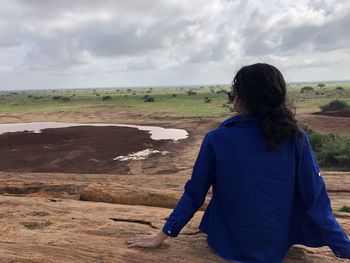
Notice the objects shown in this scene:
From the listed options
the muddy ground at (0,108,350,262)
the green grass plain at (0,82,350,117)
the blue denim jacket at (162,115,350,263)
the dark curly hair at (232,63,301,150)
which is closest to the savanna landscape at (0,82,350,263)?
the muddy ground at (0,108,350,262)

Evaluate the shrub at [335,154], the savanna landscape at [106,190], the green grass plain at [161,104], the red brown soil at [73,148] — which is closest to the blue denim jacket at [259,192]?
the savanna landscape at [106,190]

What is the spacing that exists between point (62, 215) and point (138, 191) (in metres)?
2.04

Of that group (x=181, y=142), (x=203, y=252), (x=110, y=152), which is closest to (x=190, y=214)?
(x=203, y=252)

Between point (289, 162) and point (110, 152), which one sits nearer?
point (289, 162)

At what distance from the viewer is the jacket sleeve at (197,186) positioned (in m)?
2.95

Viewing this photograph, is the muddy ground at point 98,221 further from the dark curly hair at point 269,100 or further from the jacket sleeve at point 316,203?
the dark curly hair at point 269,100

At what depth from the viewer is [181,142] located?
23812 millimetres

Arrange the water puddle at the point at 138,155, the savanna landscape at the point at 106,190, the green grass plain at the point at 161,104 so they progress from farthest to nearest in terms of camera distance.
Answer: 1. the green grass plain at the point at 161,104
2. the water puddle at the point at 138,155
3. the savanna landscape at the point at 106,190

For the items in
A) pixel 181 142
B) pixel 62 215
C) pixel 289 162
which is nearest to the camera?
pixel 289 162

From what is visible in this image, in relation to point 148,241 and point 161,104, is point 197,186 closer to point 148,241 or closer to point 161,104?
point 148,241

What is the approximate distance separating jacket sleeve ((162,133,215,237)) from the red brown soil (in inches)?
550

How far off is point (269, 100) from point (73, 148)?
20612 millimetres

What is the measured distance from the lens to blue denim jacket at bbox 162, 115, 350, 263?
2.89 metres

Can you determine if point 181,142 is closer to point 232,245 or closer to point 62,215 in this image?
point 62,215
